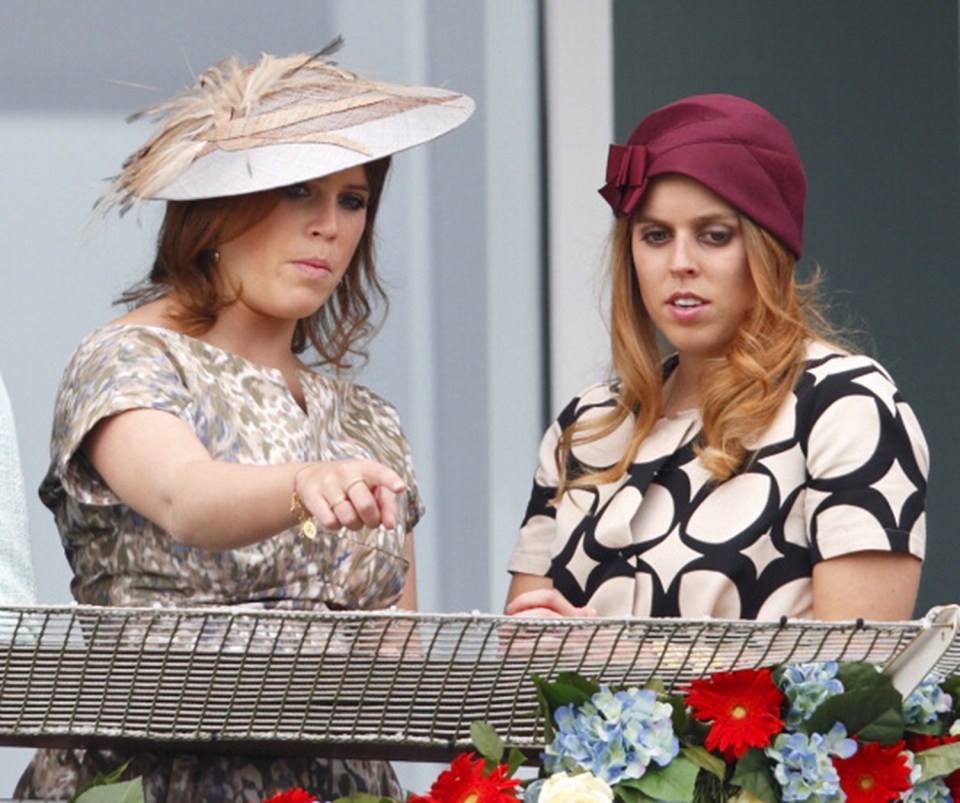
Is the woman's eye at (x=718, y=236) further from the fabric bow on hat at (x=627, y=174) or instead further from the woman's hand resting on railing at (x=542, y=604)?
the woman's hand resting on railing at (x=542, y=604)

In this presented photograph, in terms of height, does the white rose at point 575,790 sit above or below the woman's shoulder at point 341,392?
above

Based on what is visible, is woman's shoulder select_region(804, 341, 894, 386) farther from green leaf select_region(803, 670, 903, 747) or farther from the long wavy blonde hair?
green leaf select_region(803, 670, 903, 747)

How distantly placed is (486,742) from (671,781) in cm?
13

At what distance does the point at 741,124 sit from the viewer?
7.27ft

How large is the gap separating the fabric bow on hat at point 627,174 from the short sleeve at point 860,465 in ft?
0.99

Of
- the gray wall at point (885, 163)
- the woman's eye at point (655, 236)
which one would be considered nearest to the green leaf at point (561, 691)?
the woman's eye at point (655, 236)

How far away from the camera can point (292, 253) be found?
6.91 ft

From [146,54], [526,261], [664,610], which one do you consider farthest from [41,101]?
[664,610]

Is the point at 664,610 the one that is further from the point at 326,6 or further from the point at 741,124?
the point at 326,6

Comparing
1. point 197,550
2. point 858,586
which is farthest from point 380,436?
point 858,586

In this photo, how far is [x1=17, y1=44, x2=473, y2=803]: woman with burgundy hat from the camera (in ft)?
6.15

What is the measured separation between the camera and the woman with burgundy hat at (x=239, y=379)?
1.87 m

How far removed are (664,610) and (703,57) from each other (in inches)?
76.1

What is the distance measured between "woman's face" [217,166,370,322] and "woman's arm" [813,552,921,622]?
0.59 m
